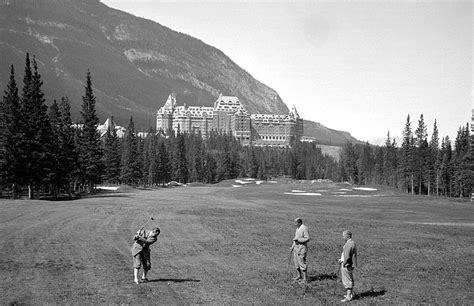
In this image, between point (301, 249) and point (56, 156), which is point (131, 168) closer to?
point (56, 156)

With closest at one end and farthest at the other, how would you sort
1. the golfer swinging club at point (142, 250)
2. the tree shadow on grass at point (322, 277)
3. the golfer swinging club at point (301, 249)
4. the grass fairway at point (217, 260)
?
1. the grass fairway at point (217, 260)
2. the golfer swinging club at point (142, 250)
3. the golfer swinging club at point (301, 249)
4. the tree shadow on grass at point (322, 277)

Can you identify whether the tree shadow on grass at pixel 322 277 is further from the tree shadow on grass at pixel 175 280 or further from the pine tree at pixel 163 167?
the pine tree at pixel 163 167

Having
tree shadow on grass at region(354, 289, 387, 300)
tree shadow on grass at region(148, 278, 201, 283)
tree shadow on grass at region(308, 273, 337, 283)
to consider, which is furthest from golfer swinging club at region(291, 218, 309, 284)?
tree shadow on grass at region(148, 278, 201, 283)

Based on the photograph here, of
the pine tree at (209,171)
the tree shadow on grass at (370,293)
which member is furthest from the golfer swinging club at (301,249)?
the pine tree at (209,171)

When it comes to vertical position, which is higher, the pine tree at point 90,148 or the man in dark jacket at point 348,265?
the pine tree at point 90,148

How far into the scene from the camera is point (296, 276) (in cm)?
2105

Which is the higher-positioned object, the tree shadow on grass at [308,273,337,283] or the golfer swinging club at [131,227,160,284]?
the golfer swinging club at [131,227,160,284]

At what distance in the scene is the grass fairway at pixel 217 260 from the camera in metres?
18.0

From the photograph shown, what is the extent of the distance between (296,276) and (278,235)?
12.7 m

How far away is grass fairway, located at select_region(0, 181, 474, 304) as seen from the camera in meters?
18.0

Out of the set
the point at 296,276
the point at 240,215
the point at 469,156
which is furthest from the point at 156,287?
the point at 469,156

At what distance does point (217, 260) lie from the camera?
24.5 metres

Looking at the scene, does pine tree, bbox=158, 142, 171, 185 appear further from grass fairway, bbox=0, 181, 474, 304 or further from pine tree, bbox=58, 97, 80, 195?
grass fairway, bbox=0, 181, 474, 304

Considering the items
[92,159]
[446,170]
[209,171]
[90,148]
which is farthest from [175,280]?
[209,171]
